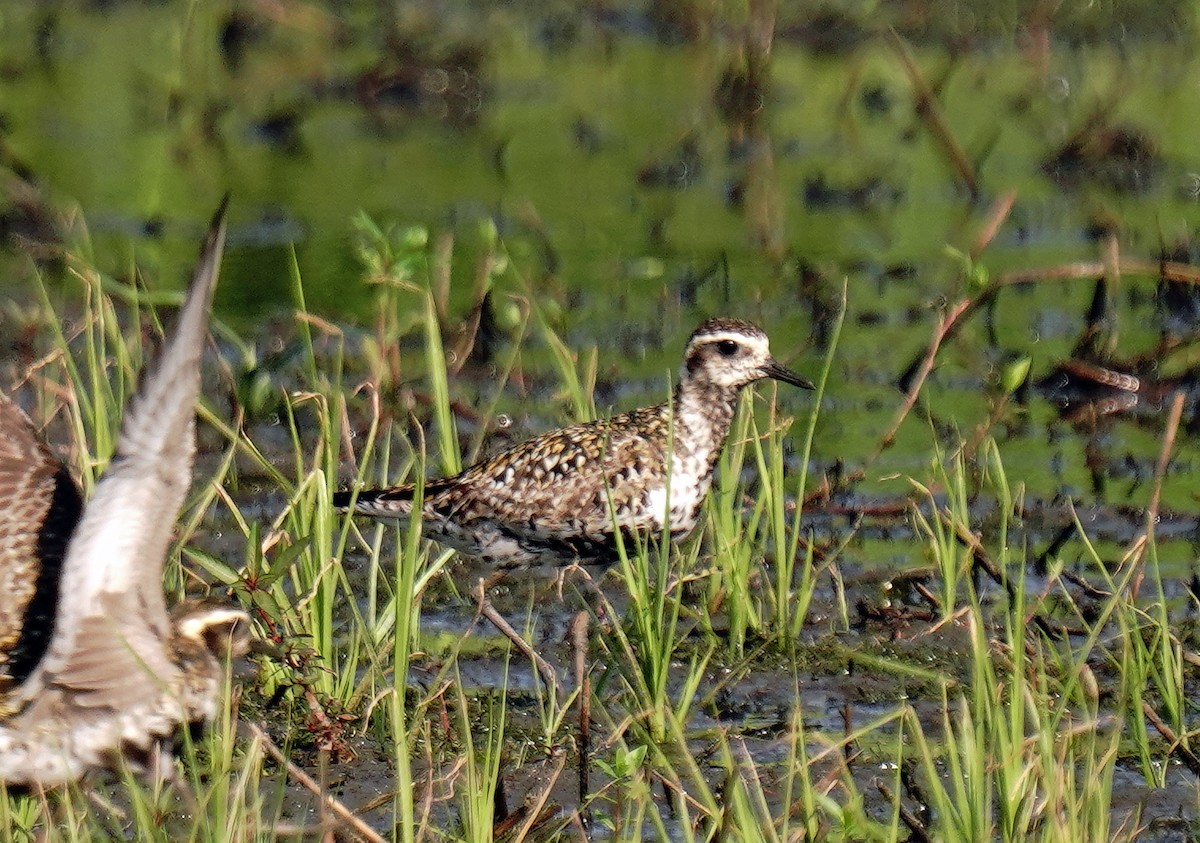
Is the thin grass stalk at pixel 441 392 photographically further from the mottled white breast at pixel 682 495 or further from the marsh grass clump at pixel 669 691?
the mottled white breast at pixel 682 495

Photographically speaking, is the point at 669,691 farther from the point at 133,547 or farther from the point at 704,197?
the point at 704,197

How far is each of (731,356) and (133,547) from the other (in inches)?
137

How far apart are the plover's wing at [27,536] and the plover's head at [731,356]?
105 inches

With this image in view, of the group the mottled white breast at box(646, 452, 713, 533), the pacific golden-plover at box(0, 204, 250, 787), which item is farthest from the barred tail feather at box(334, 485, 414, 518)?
the pacific golden-plover at box(0, 204, 250, 787)

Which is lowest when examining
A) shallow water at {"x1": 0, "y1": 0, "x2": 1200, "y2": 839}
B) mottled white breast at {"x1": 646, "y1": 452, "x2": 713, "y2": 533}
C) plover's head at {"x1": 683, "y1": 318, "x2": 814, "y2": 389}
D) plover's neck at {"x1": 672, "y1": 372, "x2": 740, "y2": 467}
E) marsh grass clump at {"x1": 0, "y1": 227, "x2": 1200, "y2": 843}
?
marsh grass clump at {"x1": 0, "y1": 227, "x2": 1200, "y2": 843}

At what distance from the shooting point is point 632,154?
14.5m

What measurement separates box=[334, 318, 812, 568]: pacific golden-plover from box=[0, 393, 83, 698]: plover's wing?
1369mm

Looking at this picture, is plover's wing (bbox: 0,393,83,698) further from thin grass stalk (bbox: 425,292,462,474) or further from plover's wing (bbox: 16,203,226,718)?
thin grass stalk (bbox: 425,292,462,474)

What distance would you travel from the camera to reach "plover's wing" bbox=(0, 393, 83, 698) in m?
5.40

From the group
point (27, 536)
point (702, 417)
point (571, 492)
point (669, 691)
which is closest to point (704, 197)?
point (702, 417)

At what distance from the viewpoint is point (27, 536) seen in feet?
18.5

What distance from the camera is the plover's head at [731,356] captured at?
778 cm

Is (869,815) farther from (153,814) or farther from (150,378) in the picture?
(150,378)

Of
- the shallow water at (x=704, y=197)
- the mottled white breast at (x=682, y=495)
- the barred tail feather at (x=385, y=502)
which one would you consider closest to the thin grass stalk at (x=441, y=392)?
the barred tail feather at (x=385, y=502)
